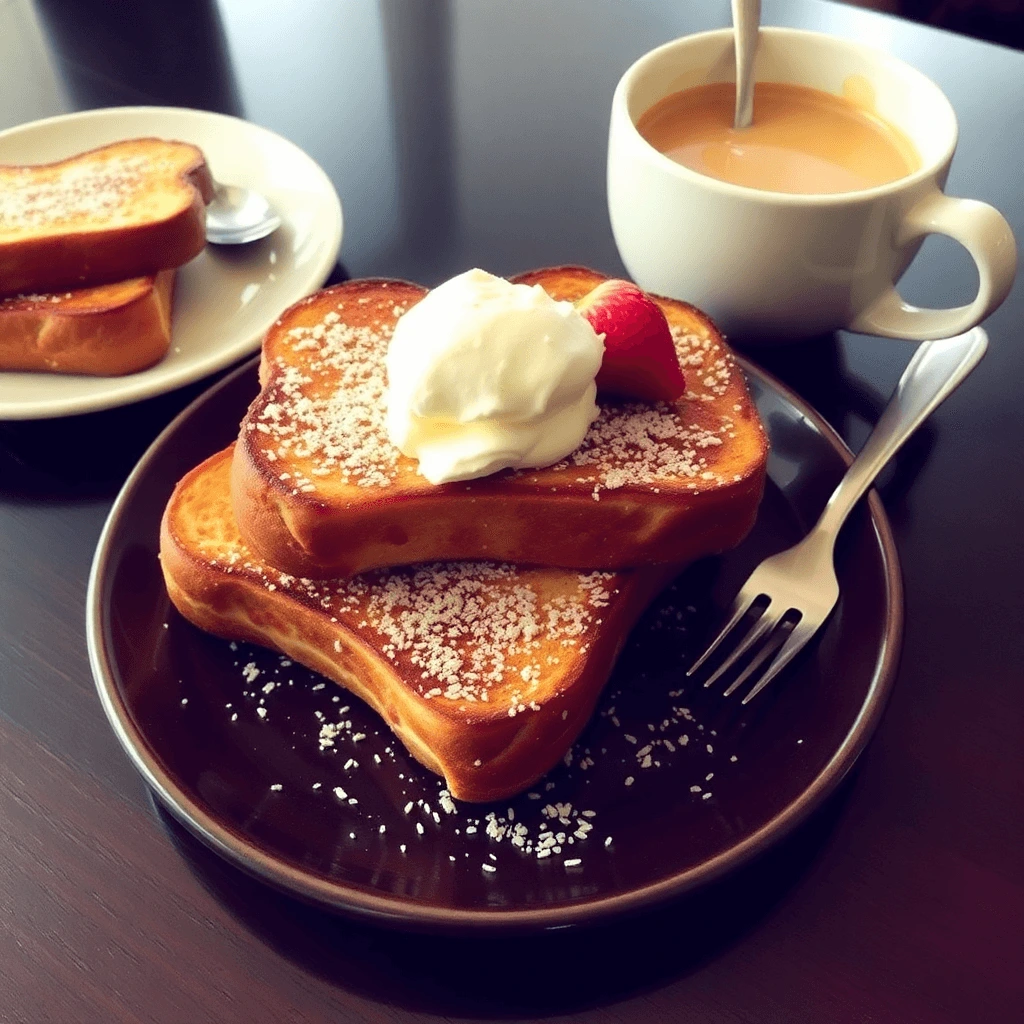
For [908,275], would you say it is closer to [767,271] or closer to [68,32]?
[767,271]

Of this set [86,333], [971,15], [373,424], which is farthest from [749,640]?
[971,15]

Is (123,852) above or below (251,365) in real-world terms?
below

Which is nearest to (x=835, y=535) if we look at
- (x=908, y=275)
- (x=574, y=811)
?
(x=574, y=811)

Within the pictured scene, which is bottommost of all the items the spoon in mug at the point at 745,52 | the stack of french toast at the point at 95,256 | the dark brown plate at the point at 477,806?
the dark brown plate at the point at 477,806

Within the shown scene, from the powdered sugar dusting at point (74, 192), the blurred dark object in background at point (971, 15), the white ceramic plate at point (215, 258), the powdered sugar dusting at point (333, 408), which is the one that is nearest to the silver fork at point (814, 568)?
the powdered sugar dusting at point (333, 408)

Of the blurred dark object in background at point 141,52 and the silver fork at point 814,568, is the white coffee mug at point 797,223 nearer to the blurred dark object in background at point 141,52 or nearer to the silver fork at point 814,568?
the silver fork at point 814,568

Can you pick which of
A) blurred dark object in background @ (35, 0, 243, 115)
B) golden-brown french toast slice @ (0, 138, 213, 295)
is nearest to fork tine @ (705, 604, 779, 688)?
golden-brown french toast slice @ (0, 138, 213, 295)
